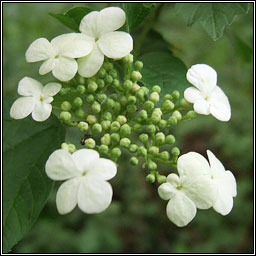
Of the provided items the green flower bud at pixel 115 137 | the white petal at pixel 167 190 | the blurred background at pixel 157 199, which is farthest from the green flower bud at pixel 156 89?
the blurred background at pixel 157 199

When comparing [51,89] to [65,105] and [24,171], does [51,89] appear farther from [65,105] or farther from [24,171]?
[24,171]

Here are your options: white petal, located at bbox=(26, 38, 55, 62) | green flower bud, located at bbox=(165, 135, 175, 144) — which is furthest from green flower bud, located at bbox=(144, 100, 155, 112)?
white petal, located at bbox=(26, 38, 55, 62)

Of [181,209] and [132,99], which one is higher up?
[132,99]

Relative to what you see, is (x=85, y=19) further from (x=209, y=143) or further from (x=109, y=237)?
(x=209, y=143)

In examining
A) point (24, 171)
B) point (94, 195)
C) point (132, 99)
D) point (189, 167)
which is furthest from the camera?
point (24, 171)

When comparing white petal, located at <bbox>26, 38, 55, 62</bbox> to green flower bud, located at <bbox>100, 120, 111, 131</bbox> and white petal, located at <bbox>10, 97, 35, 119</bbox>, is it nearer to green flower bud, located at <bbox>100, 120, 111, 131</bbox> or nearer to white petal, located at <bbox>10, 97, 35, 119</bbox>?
white petal, located at <bbox>10, 97, 35, 119</bbox>

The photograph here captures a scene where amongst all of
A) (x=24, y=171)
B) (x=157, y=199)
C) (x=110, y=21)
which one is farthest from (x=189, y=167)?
(x=157, y=199)
